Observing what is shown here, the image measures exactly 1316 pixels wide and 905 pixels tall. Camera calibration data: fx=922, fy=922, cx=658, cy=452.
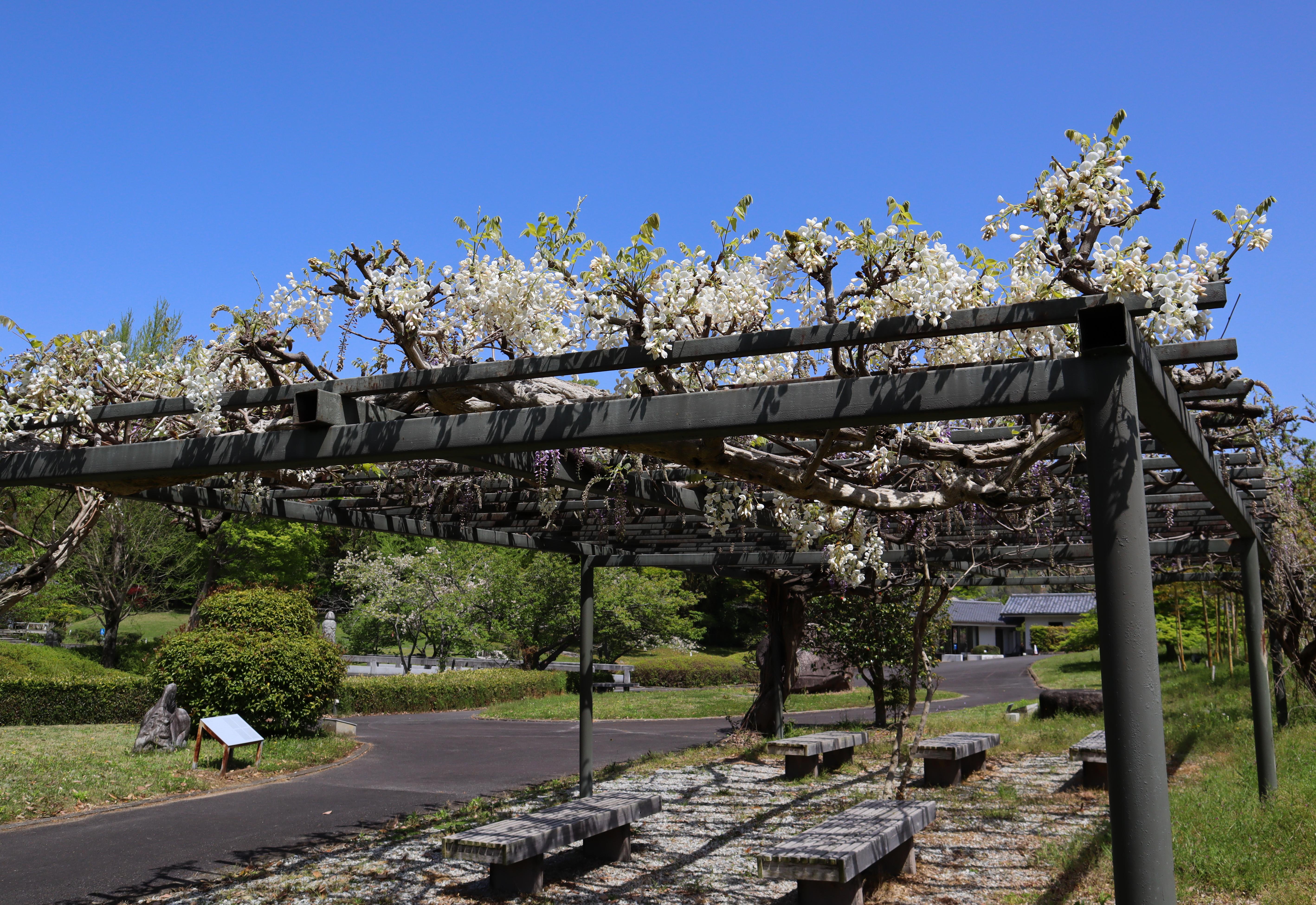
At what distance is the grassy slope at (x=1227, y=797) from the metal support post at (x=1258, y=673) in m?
0.15

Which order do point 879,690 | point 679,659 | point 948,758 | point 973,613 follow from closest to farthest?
point 948,758, point 879,690, point 679,659, point 973,613

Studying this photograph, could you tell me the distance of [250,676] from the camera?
13859 mm

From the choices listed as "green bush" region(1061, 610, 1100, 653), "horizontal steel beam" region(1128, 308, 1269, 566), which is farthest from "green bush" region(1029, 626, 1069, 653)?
"horizontal steel beam" region(1128, 308, 1269, 566)

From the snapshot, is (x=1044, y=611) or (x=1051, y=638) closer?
(x=1051, y=638)

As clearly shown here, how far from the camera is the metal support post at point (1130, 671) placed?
2402mm

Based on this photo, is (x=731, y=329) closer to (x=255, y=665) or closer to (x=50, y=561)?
(x=50, y=561)

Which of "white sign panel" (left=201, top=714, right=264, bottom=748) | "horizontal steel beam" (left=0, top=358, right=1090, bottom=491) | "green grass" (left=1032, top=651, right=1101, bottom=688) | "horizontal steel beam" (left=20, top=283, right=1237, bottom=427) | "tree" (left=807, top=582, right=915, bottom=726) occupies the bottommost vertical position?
"green grass" (left=1032, top=651, right=1101, bottom=688)

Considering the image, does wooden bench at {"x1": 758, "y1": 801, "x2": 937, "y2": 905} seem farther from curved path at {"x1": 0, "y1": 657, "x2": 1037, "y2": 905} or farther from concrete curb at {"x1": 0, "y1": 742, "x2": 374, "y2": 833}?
concrete curb at {"x1": 0, "y1": 742, "x2": 374, "y2": 833}

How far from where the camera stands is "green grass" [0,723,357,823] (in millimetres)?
9320

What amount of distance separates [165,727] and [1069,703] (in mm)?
14209

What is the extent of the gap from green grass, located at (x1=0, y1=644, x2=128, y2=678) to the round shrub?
4540mm

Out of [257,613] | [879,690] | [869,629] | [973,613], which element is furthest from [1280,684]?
[973,613]

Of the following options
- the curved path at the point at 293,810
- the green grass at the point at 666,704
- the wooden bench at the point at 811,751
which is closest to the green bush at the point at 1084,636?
the green grass at the point at 666,704

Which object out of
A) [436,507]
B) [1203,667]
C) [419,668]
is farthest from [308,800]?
[419,668]
